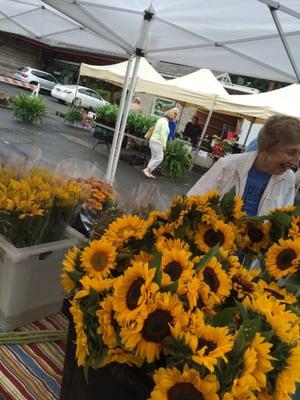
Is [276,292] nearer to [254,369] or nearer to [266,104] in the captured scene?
[254,369]

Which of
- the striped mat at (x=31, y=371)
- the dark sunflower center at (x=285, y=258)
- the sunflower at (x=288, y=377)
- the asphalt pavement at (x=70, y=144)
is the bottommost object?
the asphalt pavement at (x=70, y=144)

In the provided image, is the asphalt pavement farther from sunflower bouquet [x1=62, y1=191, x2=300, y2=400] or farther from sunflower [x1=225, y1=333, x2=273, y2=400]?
sunflower [x1=225, y1=333, x2=273, y2=400]

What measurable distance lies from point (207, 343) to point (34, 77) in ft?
83.6

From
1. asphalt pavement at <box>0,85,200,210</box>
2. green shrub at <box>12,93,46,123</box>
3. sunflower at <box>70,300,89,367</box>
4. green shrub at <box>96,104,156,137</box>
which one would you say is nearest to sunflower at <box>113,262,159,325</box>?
sunflower at <box>70,300,89,367</box>

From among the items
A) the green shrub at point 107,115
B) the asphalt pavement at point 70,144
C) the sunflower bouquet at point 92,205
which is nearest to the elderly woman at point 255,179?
the sunflower bouquet at point 92,205

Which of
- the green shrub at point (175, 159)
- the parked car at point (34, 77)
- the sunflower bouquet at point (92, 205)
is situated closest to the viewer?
the sunflower bouquet at point (92, 205)

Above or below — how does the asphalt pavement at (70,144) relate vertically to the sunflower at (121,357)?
below

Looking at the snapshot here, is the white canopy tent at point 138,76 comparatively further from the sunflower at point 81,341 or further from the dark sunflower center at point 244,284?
the sunflower at point 81,341

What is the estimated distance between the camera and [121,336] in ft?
2.72

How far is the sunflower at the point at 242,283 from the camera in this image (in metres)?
0.99

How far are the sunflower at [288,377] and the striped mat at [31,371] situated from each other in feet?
2.72

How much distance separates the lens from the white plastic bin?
5.13ft

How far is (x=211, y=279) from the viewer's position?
96 centimetres

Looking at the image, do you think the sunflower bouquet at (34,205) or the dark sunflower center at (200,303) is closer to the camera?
the dark sunflower center at (200,303)
